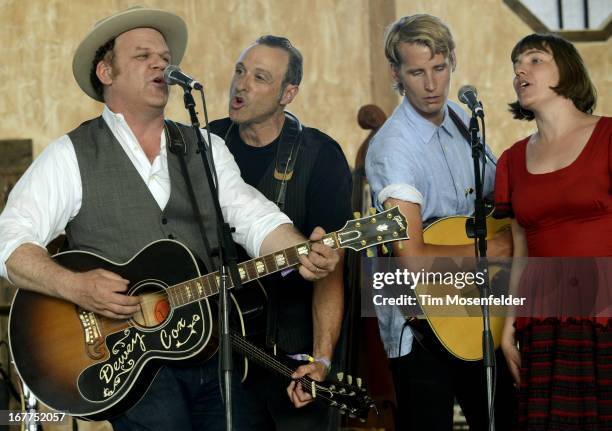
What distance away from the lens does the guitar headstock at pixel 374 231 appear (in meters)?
3.56

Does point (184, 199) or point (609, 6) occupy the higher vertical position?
point (609, 6)

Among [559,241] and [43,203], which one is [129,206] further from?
[559,241]

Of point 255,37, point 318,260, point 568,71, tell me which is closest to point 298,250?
point 318,260

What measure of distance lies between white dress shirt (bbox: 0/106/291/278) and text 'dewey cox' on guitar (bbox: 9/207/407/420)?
152mm

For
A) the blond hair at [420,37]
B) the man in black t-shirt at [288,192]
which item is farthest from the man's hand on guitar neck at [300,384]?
the blond hair at [420,37]

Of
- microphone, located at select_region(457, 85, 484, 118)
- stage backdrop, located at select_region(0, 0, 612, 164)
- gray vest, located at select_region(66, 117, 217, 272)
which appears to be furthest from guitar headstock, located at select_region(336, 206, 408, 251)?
stage backdrop, located at select_region(0, 0, 612, 164)

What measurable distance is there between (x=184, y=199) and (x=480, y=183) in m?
1.05

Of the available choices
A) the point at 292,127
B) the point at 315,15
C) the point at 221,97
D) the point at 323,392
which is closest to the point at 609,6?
the point at 315,15

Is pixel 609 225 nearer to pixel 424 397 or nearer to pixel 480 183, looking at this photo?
pixel 480 183

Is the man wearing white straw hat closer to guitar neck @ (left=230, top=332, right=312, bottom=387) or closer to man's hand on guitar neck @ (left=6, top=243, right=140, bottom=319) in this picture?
man's hand on guitar neck @ (left=6, top=243, right=140, bottom=319)

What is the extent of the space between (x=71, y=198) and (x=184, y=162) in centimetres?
43

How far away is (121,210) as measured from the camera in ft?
12.6

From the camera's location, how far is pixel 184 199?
3.93 m

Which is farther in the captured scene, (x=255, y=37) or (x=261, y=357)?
(x=255, y=37)
